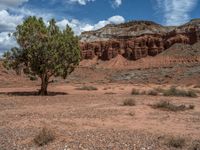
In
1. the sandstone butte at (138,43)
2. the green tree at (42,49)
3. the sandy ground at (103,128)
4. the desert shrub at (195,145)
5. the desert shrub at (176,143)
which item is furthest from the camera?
the sandstone butte at (138,43)

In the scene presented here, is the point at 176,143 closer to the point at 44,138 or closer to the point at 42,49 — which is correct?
the point at 44,138

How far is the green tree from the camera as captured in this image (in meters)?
32.2

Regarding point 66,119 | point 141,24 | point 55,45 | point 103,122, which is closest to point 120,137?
point 103,122

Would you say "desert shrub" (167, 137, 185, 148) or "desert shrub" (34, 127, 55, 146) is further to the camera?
"desert shrub" (34, 127, 55, 146)

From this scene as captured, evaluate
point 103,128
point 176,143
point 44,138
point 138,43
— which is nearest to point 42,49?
point 103,128

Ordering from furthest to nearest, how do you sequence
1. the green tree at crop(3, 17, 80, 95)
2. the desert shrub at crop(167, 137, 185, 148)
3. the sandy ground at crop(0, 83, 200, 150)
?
the green tree at crop(3, 17, 80, 95)
the sandy ground at crop(0, 83, 200, 150)
the desert shrub at crop(167, 137, 185, 148)

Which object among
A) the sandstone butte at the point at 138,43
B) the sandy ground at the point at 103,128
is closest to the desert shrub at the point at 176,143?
the sandy ground at the point at 103,128

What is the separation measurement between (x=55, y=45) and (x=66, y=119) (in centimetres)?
1639

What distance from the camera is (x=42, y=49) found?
105 ft

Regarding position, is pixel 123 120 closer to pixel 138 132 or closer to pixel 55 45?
pixel 138 132

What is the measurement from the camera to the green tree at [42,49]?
1267 inches

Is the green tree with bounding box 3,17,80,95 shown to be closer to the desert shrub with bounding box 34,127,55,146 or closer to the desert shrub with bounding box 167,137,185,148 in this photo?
the desert shrub with bounding box 34,127,55,146

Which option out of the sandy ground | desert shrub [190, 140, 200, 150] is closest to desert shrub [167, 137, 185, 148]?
the sandy ground

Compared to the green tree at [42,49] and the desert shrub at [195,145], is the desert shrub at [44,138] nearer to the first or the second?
the desert shrub at [195,145]
